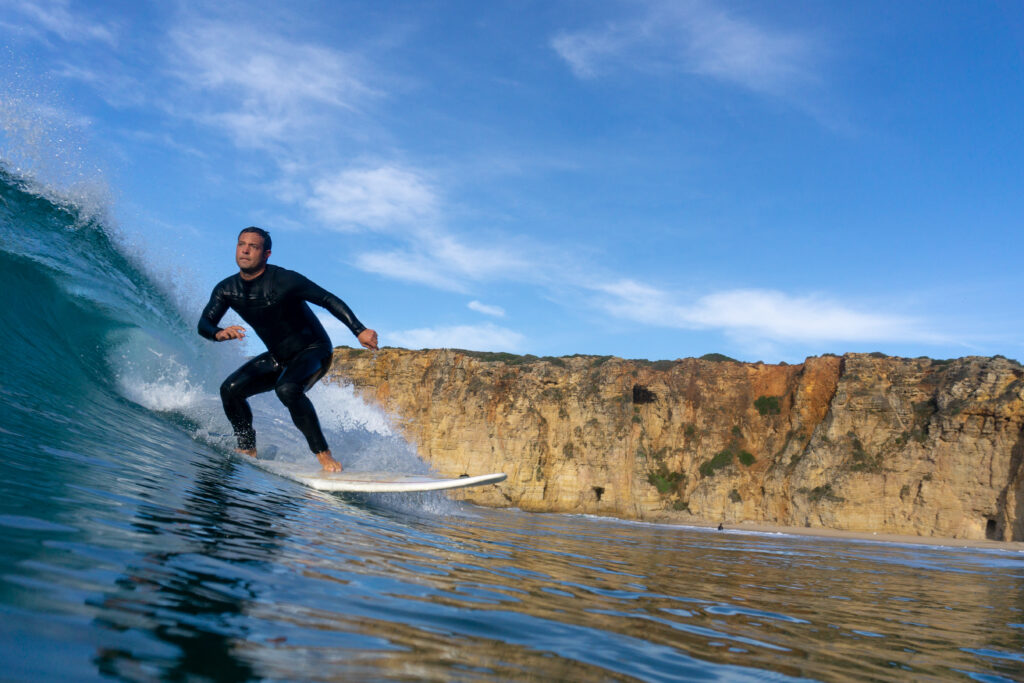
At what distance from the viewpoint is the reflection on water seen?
1520 millimetres

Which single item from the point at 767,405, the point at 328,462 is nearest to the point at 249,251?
the point at 328,462

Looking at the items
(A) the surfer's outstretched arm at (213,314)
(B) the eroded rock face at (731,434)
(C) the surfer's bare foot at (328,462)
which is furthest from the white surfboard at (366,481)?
(B) the eroded rock face at (731,434)

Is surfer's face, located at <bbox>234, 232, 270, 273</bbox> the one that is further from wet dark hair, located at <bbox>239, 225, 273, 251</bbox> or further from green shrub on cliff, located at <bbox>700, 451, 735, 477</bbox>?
green shrub on cliff, located at <bbox>700, 451, 735, 477</bbox>

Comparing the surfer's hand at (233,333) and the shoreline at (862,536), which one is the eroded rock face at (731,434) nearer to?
the shoreline at (862,536)

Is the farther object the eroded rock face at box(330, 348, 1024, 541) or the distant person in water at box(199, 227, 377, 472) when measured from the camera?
the eroded rock face at box(330, 348, 1024, 541)

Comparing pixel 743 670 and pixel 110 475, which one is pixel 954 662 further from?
pixel 110 475

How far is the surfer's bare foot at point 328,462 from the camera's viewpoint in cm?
668

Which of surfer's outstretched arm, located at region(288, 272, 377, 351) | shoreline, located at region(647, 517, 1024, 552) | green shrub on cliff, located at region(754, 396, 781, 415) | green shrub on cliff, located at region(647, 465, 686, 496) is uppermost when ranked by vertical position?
green shrub on cliff, located at region(754, 396, 781, 415)

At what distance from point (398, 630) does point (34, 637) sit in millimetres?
945

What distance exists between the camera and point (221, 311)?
6371 mm

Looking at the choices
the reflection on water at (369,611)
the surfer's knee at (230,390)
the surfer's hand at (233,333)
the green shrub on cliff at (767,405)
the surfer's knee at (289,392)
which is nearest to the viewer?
the reflection on water at (369,611)

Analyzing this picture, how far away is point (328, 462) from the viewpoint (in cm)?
676

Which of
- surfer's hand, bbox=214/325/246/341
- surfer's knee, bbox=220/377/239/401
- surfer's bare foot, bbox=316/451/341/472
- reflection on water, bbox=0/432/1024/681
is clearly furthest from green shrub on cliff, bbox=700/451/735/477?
surfer's hand, bbox=214/325/246/341

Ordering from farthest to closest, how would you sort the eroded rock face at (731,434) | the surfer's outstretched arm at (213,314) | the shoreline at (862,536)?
the eroded rock face at (731,434) < the shoreline at (862,536) < the surfer's outstretched arm at (213,314)
